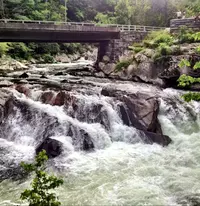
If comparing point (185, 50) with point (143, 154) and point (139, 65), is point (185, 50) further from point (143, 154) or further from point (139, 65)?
point (143, 154)

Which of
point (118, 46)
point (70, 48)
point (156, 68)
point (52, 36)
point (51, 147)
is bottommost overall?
point (51, 147)

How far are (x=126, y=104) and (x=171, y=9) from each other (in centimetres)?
2887

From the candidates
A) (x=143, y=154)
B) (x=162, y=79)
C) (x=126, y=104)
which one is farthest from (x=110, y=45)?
(x=143, y=154)

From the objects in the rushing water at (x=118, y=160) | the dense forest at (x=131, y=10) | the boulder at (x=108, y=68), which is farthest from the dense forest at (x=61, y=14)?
the rushing water at (x=118, y=160)

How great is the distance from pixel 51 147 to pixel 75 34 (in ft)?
64.2

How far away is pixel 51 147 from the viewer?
453 inches

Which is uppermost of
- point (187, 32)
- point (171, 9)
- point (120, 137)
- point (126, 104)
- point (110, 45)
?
point (171, 9)

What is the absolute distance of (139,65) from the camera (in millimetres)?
24422

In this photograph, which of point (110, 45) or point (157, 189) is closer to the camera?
point (157, 189)

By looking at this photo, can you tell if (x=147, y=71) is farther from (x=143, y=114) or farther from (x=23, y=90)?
(x=23, y=90)

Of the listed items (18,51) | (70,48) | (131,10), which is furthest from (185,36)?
(70,48)

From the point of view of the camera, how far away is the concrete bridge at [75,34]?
23.8 metres

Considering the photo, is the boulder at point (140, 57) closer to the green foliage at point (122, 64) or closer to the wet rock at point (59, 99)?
the green foliage at point (122, 64)

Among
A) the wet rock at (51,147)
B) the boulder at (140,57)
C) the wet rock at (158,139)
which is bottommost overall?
the wet rock at (158,139)
